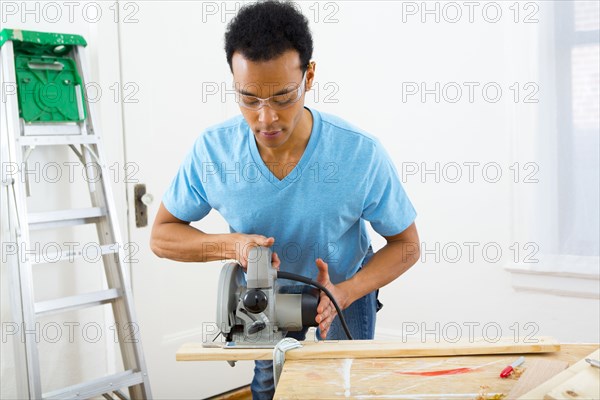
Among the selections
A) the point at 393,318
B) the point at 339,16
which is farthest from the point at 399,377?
the point at 339,16

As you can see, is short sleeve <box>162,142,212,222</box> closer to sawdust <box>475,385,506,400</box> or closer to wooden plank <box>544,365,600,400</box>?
sawdust <box>475,385,506,400</box>

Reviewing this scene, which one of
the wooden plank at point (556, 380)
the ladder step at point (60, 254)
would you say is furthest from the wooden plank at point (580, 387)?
the ladder step at point (60, 254)

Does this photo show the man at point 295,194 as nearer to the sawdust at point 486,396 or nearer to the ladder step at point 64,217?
the sawdust at point 486,396

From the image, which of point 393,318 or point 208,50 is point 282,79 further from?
point 393,318

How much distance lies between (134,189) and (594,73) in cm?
205

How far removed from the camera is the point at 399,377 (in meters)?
1.29

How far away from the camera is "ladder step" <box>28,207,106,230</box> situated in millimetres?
2451

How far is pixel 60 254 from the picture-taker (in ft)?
8.06

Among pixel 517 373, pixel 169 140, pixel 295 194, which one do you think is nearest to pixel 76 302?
pixel 169 140

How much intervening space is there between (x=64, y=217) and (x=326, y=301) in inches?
52.8

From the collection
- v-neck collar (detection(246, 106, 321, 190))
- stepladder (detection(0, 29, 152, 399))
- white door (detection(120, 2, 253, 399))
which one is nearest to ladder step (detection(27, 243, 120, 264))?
stepladder (detection(0, 29, 152, 399))

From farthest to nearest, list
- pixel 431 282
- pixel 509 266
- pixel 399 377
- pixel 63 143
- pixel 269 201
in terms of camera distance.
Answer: pixel 431 282 < pixel 509 266 < pixel 63 143 < pixel 269 201 < pixel 399 377

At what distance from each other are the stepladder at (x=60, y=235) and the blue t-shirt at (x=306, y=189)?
35.7 inches

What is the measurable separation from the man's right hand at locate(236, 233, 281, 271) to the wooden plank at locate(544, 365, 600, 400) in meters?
0.66
